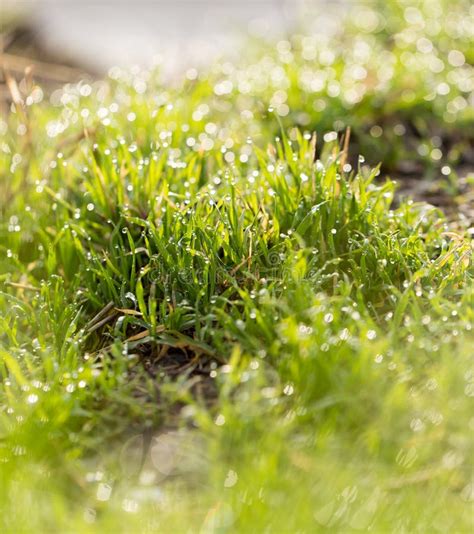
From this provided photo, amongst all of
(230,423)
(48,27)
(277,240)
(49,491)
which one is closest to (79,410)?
(49,491)

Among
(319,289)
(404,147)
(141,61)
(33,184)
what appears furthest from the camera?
(141,61)

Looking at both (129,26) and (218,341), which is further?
(129,26)

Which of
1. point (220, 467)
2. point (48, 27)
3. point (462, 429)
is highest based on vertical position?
point (462, 429)

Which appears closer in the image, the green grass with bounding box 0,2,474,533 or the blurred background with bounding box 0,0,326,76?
the green grass with bounding box 0,2,474,533

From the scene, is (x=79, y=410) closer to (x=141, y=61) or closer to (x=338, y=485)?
(x=338, y=485)

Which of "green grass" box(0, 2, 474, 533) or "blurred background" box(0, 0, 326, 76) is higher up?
"green grass" box(0, 2, 474, 533)

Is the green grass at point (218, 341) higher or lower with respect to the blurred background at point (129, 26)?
higher

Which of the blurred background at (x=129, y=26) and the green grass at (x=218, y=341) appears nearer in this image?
the green grass at (x=218, y=341)

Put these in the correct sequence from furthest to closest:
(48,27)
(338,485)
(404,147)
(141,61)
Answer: (48,27)
(141,61)
(404,147)
(338,485)
